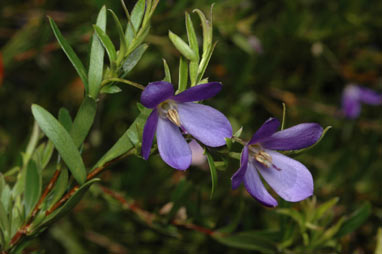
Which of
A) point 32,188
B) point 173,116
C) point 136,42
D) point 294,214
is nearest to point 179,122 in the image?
point 173,116

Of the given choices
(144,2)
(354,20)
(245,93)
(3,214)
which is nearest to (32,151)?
(3,214)

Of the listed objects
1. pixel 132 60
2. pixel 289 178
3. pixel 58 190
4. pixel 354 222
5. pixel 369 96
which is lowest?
pixel 369 96

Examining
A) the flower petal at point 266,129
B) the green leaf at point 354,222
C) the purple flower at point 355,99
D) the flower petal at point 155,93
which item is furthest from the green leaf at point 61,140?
the purple flower at point 355,99

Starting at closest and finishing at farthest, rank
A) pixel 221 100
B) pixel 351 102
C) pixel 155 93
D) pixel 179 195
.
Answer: pixel 155 93, pixel 179 195, pixel 221 100, pixel 351 102

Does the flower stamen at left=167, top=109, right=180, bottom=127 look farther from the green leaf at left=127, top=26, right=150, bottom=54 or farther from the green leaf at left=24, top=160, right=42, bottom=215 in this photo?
the green leaf at left=24, top=160, right=42, bottom=215

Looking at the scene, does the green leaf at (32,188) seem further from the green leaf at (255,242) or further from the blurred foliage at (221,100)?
the green leaf at (255,242)

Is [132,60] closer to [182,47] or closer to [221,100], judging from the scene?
[182,47]

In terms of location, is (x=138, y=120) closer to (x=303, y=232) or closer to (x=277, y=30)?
(x=303, y=232)

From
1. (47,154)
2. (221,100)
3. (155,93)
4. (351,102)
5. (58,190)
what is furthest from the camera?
(351,102)
